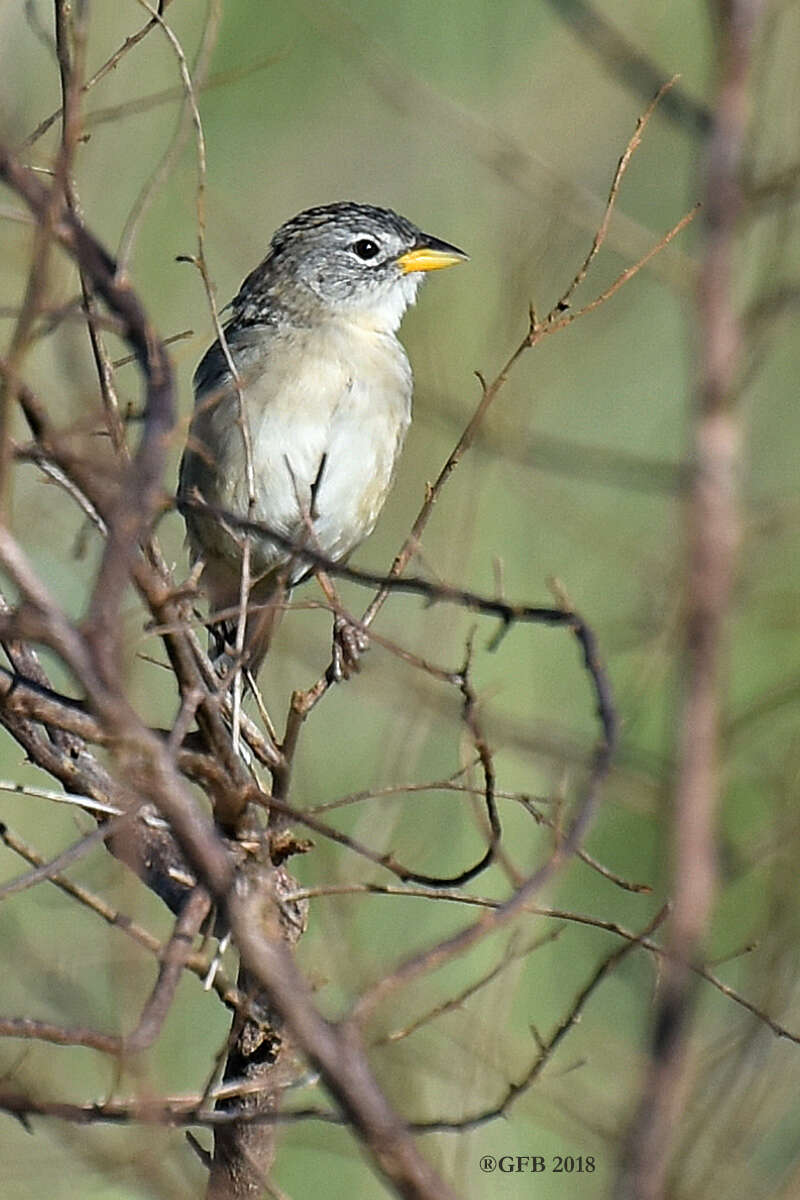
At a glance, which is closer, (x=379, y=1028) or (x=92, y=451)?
(x=92, y=451)

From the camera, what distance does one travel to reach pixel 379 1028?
2922 millimetres

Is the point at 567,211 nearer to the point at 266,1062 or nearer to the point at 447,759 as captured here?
the point at 266,1062

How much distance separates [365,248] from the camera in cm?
500

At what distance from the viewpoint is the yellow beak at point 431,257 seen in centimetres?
489

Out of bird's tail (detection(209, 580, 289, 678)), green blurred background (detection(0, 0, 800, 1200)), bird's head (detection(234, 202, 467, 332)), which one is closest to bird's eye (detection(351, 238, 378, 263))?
bird's head (detection(234, 202, 467, 332))

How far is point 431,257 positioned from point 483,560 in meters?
1.11

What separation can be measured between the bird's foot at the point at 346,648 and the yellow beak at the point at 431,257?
5.14 feet

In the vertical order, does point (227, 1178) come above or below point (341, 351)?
below

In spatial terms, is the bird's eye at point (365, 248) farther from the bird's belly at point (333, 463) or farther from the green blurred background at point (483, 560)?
the bird's belly at point (333, 463)

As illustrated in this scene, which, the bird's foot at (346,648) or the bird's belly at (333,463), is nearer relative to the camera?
the bird's foot at (346,648)

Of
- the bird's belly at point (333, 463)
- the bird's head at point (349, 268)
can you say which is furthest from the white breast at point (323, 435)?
the bird's head at point (349, 268)

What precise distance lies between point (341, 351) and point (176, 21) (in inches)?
94.6

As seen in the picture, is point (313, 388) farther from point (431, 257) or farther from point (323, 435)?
point (431, 257)

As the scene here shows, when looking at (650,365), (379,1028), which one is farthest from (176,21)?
(379,1028)
